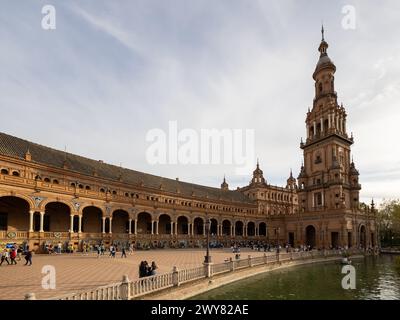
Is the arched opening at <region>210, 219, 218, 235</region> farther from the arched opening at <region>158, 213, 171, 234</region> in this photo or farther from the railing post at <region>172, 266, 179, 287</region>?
the railing post at <region>172, 266, 179, 287</region>

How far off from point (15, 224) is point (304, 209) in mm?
52251

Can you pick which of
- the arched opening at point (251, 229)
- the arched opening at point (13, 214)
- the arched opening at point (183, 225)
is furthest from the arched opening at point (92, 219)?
the arched opening at point (251, 229)

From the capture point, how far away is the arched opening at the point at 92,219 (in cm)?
3831

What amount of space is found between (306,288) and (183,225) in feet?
114

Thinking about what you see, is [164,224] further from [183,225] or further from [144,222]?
[183,225]

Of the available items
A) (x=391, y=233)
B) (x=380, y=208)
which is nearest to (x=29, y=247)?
(x=391, y=233)

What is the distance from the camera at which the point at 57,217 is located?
3469 cm

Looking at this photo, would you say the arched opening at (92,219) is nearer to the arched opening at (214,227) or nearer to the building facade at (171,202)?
the building facade at (171,202)

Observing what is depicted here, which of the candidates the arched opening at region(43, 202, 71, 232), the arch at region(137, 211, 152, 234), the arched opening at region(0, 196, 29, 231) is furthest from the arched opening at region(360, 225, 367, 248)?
the arched opening at region(0, 196, 29, 231)

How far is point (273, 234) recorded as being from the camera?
64125mm

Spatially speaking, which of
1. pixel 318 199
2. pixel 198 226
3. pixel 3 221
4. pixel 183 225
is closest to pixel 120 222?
pixel 183 225
